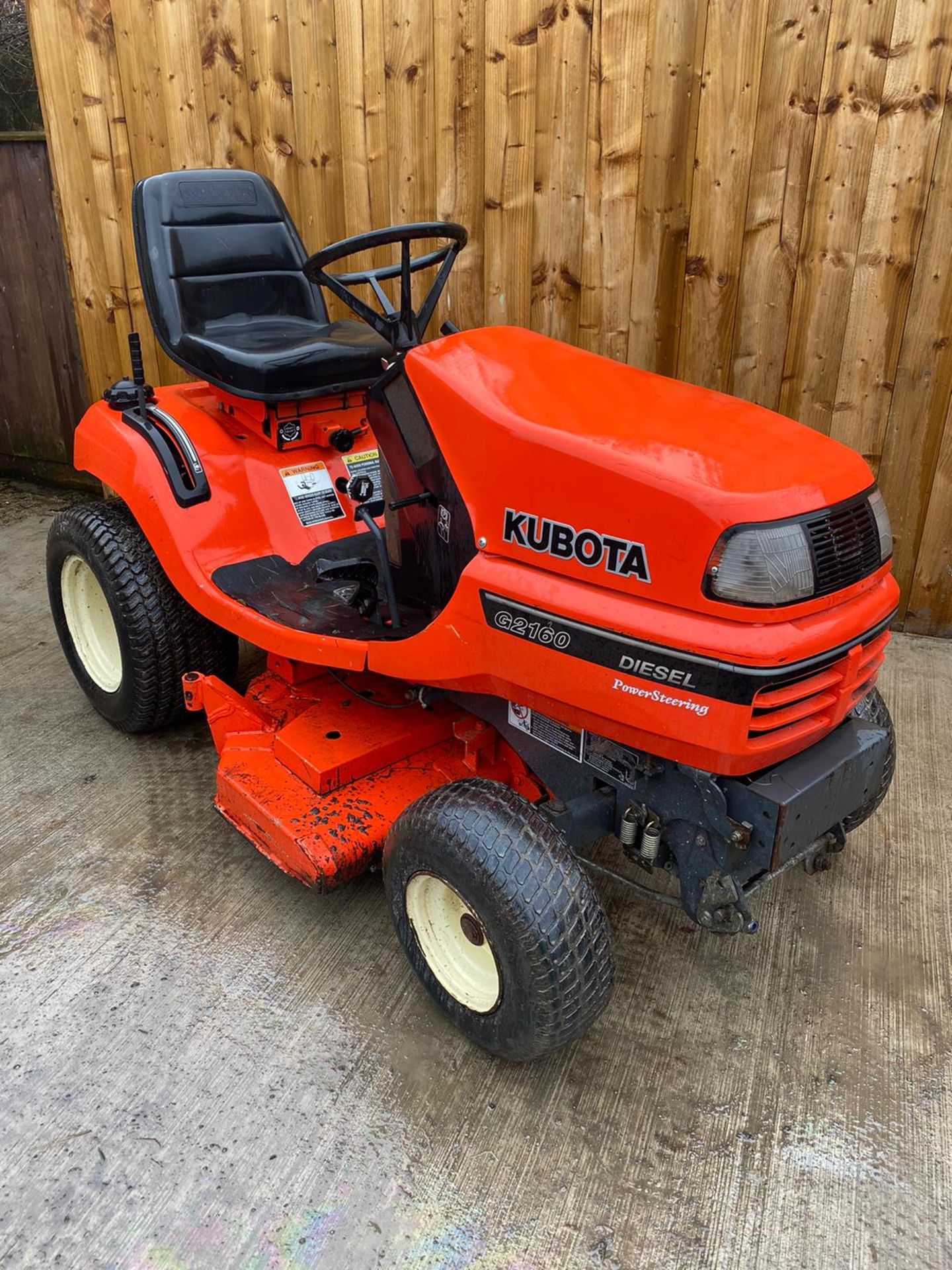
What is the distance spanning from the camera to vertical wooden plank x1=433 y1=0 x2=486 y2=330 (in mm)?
3701

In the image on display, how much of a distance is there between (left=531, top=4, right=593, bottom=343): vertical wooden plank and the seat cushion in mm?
1094

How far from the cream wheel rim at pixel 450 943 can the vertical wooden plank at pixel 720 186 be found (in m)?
2.45

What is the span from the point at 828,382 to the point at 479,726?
2.13 m

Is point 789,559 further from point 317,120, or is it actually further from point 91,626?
point 317,120

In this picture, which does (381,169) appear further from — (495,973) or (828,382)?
(495,973)

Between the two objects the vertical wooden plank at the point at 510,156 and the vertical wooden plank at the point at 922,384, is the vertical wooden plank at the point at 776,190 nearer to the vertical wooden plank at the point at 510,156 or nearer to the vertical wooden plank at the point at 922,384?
the vertical wooden plank at the point at 922,384

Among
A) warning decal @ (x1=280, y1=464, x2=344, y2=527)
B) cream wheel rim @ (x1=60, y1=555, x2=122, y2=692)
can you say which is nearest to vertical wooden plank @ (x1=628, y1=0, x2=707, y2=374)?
warning decal @ (x1=280, y1=464, x2=344, y2=527)

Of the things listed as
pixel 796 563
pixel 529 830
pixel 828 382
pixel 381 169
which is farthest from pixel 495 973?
pixel 381 169

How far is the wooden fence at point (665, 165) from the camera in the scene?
10.8 ft

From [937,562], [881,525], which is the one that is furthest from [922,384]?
[881,525]

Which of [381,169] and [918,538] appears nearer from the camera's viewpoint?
[918,538]

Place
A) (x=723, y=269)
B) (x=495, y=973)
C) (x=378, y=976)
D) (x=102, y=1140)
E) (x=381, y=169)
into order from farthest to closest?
(x=381, y=169) → (x=723, y=269) → (x=378, y=976) → (x=495, y=973) → (x=102, y=1140)

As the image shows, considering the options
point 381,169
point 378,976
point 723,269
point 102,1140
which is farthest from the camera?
point 381,169

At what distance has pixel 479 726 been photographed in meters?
2.41
